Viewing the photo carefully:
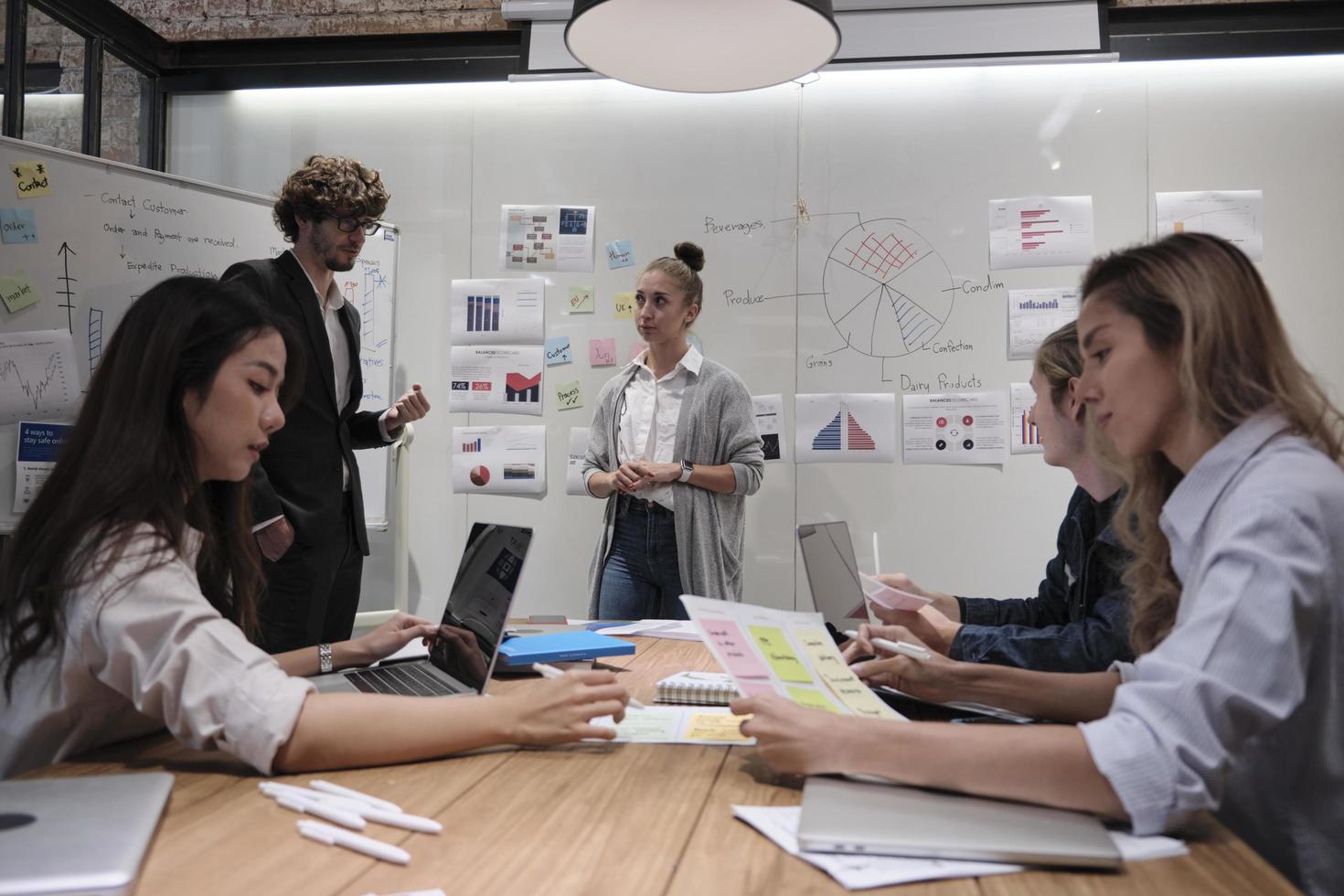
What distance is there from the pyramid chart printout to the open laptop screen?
7.18 feet

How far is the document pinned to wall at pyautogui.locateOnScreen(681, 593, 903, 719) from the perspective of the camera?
116 cm

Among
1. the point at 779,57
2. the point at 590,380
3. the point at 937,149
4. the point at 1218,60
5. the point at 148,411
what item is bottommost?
the point at 148,411

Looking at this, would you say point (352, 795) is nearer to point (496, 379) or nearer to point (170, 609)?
point (170, 609)

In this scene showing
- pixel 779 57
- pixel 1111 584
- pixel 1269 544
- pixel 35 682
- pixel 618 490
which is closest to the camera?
pixel 1269 544

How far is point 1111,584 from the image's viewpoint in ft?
5.41

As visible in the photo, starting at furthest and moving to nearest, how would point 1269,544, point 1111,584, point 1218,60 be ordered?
point 1218,60
point 1111,584
point 1269,544

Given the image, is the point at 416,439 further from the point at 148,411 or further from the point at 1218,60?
the point at 1218,60

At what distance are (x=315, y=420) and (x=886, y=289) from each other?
6.90 feet

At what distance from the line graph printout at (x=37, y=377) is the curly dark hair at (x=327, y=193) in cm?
86

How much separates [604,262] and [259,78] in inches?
61.1

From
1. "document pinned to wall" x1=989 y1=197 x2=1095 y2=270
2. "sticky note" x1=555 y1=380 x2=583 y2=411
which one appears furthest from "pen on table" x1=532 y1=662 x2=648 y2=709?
"document pinned to wall" x1=989 y1=197 x2=1095 y2=270

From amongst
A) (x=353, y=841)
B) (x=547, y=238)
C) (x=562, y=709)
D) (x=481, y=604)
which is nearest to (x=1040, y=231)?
(x=547, y=238)

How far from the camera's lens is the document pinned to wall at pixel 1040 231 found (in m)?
3.69

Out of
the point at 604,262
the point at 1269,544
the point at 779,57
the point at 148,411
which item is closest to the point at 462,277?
the point at 604,262
